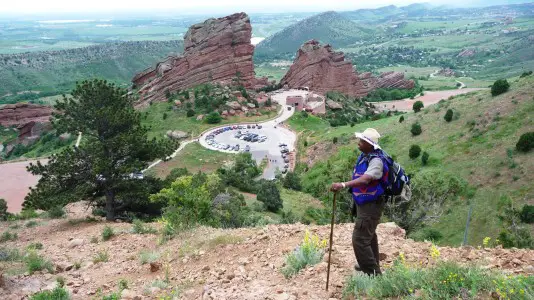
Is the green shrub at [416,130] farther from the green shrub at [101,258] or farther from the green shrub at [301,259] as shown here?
the green shrub at [301,259]

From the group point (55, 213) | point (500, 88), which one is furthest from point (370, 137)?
point (500, 88)

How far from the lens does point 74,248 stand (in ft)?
42.8

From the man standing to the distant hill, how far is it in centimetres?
13643

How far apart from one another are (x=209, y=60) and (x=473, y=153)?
174ft

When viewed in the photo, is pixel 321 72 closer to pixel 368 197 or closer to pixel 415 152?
pixel 415 152

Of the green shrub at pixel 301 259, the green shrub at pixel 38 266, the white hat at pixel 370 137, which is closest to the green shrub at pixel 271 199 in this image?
the green shrub at pixel 38 266

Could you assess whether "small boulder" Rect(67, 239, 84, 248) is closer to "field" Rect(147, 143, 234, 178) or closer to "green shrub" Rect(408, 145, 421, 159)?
"green shrub" Rect(408, 145, 421, 159)

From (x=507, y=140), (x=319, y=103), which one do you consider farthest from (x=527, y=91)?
(x=319, y=103)

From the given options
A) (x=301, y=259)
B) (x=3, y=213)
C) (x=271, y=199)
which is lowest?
(x=3, y=213)

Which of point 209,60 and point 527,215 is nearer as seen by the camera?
point 527,215

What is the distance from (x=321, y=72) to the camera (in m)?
86.1

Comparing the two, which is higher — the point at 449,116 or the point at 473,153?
the point at 449,116

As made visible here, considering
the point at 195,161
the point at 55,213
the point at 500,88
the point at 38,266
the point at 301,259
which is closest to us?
the point at 301,259

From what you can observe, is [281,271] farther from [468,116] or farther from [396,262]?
[468,116]
